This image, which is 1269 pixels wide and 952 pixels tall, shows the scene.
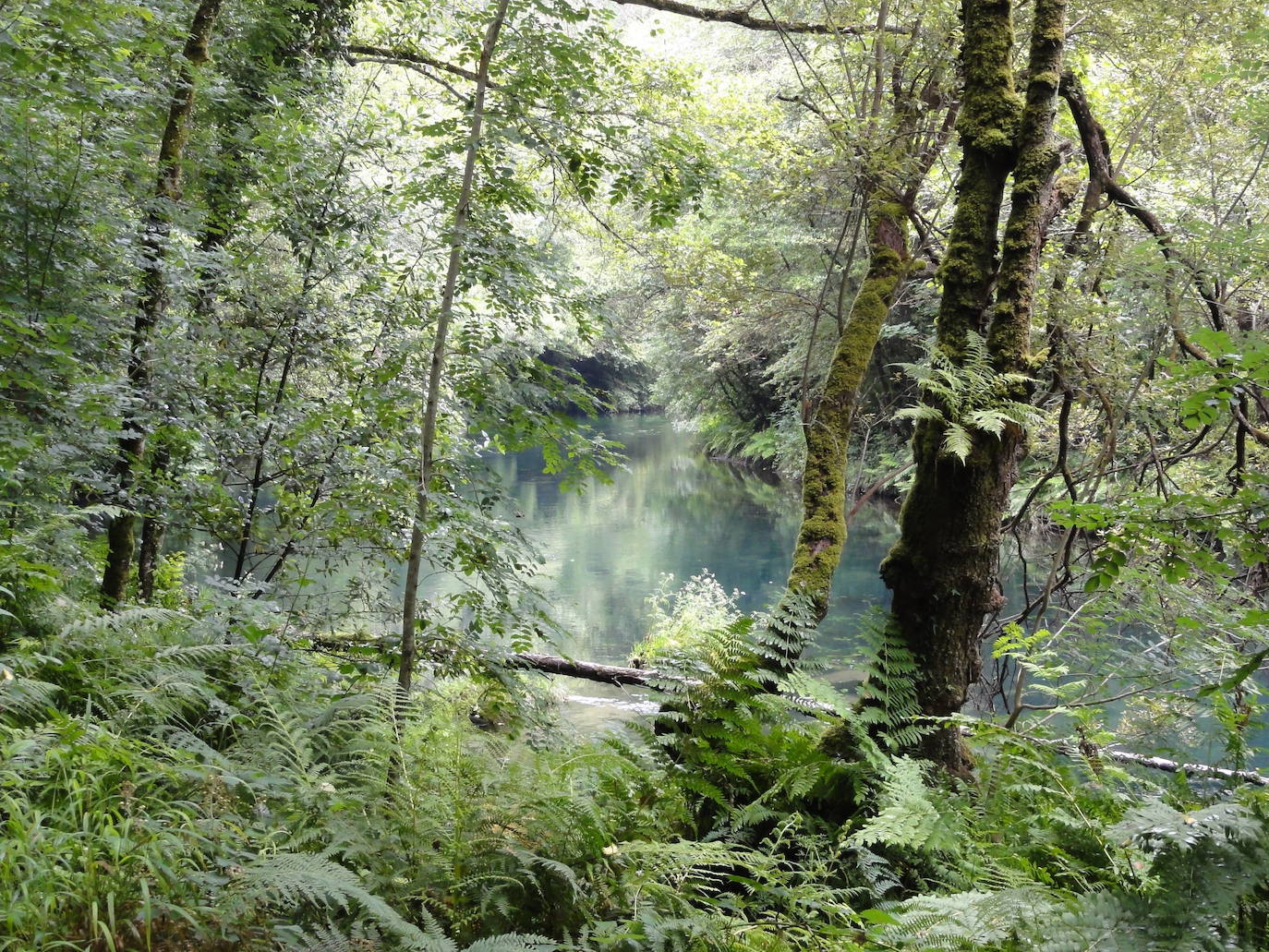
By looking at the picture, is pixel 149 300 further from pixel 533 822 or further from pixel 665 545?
pixel 665 545

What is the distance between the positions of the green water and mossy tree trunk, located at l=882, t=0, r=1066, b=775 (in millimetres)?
3504

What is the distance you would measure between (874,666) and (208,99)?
541 centimetres

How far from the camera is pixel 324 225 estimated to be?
4.57 m

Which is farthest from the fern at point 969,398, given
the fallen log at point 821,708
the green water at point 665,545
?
the green water at point 665,545

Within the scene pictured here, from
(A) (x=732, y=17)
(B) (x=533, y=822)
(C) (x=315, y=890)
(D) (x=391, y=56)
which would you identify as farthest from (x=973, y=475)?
(D) (x=391, y=56)

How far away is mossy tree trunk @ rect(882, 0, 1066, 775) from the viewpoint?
3.39 meters

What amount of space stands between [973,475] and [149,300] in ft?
14.2

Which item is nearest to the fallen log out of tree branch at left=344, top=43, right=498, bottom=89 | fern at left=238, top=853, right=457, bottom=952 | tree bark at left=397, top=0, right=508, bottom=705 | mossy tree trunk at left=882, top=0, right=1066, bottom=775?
mossy tree trunk at left=882, top=0, right=1066, bottom=775

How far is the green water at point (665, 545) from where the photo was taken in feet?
39.5

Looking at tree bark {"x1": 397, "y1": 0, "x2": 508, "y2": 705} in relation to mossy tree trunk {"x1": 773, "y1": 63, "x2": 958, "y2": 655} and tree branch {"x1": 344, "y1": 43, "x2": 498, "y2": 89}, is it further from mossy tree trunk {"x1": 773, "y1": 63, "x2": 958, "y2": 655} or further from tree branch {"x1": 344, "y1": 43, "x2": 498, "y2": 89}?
tree branch {"x1": 344, "y1": 43, "x2": 498, "y2": 89}

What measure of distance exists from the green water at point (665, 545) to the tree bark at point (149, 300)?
3.44 meters

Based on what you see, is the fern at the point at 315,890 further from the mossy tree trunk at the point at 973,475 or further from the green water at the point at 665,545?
the green water at the point at 665,545

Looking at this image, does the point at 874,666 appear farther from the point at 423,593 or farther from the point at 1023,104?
the point at 423,593

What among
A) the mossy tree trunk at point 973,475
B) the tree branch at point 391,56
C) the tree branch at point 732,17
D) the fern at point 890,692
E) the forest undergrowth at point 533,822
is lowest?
the forest undergrowth at point 533,822
